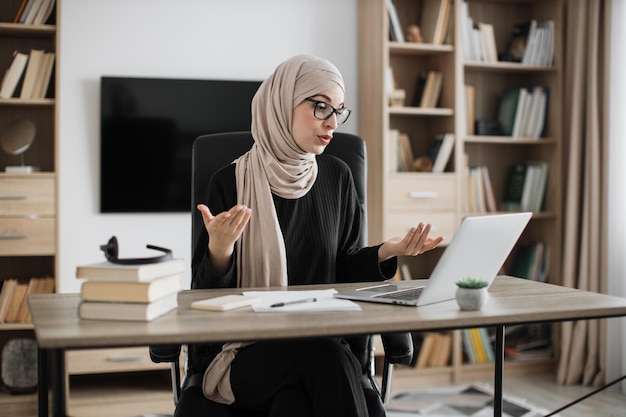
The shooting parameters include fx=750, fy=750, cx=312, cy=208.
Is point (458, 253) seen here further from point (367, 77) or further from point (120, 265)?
point (367, 77)

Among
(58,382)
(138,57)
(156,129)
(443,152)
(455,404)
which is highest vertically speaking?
(138,57)

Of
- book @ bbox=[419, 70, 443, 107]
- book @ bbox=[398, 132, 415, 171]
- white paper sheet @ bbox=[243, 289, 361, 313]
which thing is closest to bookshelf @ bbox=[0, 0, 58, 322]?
book @ bbox=[398, 132, 415, 171]

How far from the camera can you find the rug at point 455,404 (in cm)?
333

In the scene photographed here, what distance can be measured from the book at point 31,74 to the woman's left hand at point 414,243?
7.01 ft

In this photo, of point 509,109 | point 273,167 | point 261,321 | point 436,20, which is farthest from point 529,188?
point 261,321

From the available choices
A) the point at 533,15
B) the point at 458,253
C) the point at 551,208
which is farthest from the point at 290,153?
the point at 533,15

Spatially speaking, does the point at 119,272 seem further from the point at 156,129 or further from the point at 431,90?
the point at 431,90

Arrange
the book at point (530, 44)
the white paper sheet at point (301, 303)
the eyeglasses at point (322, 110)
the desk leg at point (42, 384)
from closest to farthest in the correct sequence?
the white paper sheet at point (301, 303) → the desk leg at point (42, 384) → the eyeglasses at point (322, 110) → the book at point (530, 44)

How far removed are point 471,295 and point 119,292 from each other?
2.23 feet

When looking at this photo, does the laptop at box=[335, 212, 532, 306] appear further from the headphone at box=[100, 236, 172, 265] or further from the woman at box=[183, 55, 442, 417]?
the headphone at box=[100, 236, 172, 265]

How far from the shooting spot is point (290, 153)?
207 cm

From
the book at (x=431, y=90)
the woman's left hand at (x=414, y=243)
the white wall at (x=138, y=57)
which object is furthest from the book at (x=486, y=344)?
the woman's left hand at (x=414, y=243)

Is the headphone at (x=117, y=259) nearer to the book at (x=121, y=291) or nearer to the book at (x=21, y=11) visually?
the book at (x=121, y=291)

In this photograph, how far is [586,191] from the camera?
3828 mm
